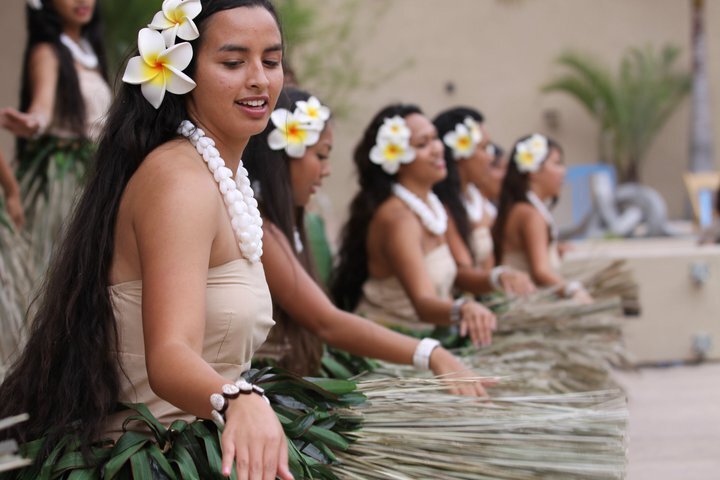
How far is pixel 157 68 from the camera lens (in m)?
1.86

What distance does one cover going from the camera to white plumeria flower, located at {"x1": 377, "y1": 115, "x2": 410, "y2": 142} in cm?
385

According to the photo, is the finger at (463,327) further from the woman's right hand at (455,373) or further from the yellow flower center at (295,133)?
the yellow flower center at (295,133)

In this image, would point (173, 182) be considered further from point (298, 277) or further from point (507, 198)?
point (507, 198)

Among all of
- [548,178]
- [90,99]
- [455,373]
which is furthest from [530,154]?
[455,373]

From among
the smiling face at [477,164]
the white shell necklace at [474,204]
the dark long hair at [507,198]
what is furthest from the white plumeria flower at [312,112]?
the dark long hair at [507,198]

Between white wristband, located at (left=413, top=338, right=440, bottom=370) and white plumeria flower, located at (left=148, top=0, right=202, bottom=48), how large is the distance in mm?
999

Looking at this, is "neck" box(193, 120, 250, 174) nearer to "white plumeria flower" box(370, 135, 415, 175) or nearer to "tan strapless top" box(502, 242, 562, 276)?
"white plumeria flower" box(370, 135, 415, 175)

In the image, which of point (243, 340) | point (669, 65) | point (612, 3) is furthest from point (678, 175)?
point (243, 340)

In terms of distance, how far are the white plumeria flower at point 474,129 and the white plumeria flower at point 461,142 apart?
0.04ft

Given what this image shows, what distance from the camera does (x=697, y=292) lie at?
231 inches

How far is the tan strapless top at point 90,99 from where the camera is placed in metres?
3.62

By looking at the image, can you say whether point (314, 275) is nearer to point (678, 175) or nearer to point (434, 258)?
point (434, 258)

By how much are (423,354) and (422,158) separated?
56.1 inches

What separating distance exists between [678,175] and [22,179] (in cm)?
1417
